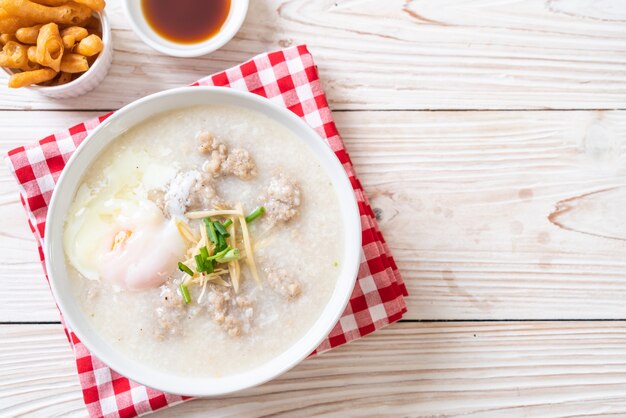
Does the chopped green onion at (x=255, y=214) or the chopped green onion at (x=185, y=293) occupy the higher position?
the chopped green onion at (x=255, y=214)

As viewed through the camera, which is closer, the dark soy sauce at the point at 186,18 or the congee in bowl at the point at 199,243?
the congee in bowl at the point at 199,243

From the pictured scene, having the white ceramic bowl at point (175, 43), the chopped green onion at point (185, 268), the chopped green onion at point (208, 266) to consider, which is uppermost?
the white ceramic bowl at point (175, 43)

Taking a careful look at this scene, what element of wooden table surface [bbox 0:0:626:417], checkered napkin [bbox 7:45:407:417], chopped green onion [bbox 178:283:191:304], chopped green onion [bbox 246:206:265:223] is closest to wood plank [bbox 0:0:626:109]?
wooden table surface [bbox 0:0:626:417]

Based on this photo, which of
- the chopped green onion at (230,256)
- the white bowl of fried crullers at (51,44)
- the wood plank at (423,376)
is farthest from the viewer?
the wood plank at (423,376)

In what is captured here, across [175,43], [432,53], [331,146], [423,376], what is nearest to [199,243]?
[331,146]

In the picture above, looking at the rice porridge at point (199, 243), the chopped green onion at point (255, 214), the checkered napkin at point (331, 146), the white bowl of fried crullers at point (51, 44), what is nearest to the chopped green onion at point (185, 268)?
the rice porridge at point (199, 243)

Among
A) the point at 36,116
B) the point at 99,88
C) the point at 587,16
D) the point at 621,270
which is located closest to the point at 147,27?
the point at 99,88

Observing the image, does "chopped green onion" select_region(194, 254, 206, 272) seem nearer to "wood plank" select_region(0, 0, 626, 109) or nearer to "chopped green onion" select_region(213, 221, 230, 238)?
"chopped green onion" select_region(213, 221, 230, 238)

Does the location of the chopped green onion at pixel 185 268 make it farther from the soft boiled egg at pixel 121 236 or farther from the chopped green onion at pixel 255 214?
the chopped green onion at pixel 255 214
